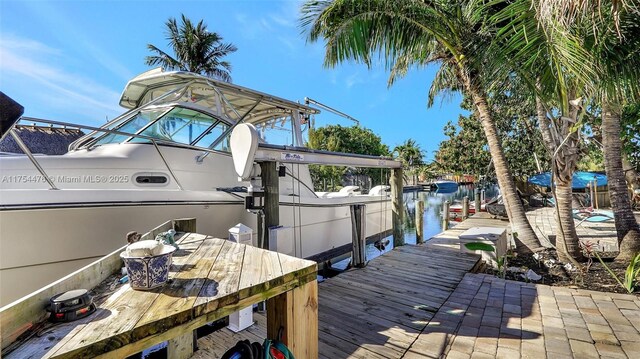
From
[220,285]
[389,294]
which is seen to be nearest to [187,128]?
[220,285]

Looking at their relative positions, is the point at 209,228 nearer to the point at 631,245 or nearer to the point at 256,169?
the point at 256,169

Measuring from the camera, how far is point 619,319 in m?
2.84

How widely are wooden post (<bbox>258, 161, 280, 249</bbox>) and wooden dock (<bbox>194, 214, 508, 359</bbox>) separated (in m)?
1.12

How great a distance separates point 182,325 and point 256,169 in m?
4.07

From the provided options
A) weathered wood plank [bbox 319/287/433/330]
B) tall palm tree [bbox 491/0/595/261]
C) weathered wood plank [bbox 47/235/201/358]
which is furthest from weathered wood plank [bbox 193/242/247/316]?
tall palm tree [bbox 491/0/595/261]

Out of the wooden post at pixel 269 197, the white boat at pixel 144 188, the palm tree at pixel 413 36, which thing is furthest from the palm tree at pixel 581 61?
the wooden post at pixel 269 197

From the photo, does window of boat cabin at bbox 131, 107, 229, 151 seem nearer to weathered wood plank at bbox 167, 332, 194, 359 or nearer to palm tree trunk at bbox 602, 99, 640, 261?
weathered wood plank at bbox 167, 332, 194, 359

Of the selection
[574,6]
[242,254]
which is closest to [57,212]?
[242,254]

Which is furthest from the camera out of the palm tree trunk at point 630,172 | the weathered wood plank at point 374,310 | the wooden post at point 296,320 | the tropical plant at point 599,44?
the palm tree trunk at point 630,172

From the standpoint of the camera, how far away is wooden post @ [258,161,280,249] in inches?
163

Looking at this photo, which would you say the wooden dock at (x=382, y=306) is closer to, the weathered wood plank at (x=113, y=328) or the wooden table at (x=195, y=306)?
the wooden table at (x=195, y=306)

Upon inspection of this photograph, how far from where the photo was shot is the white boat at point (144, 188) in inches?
111

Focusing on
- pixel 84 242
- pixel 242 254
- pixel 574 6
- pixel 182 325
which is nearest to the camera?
pixel 182 325

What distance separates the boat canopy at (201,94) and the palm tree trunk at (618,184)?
207 inches
